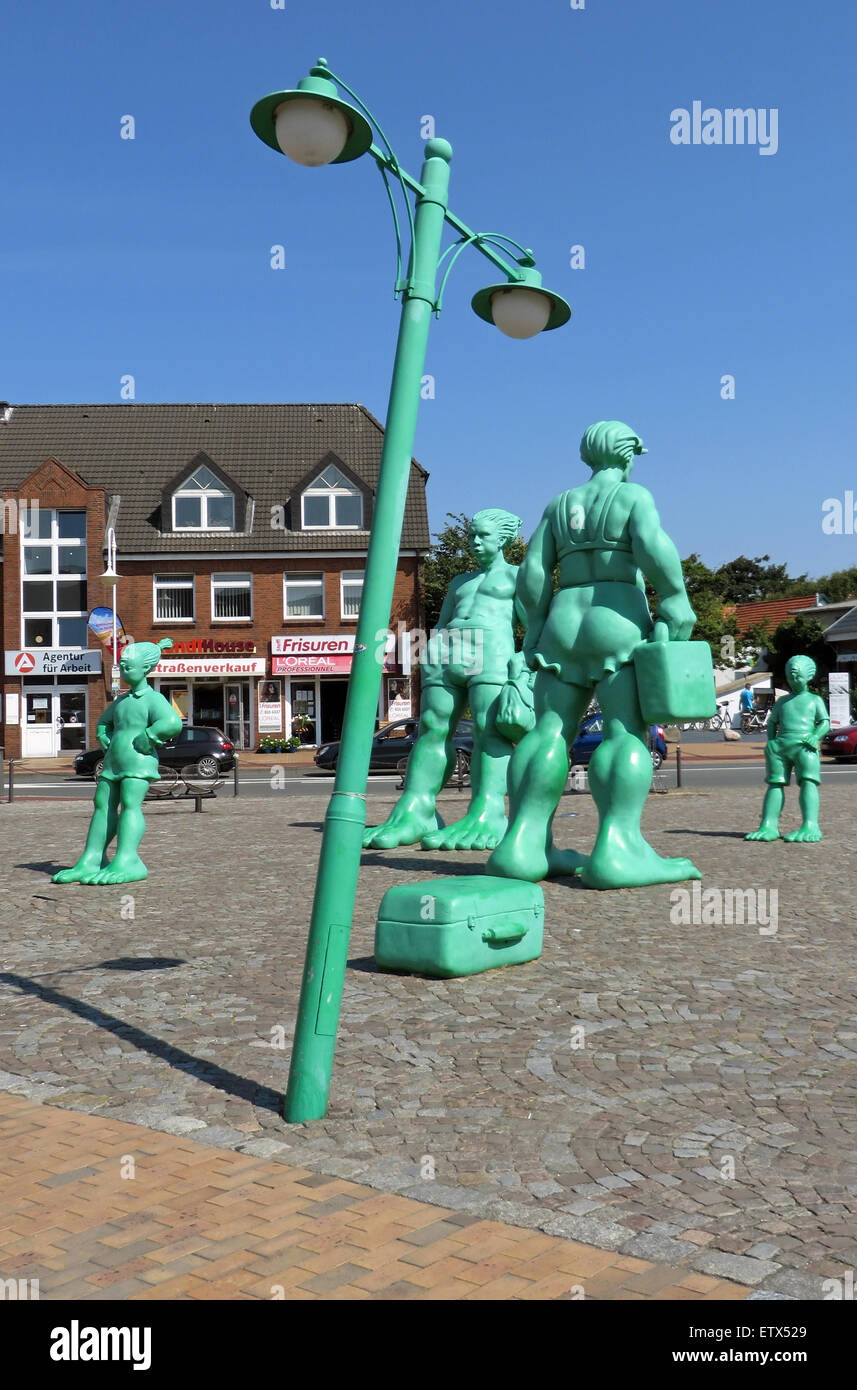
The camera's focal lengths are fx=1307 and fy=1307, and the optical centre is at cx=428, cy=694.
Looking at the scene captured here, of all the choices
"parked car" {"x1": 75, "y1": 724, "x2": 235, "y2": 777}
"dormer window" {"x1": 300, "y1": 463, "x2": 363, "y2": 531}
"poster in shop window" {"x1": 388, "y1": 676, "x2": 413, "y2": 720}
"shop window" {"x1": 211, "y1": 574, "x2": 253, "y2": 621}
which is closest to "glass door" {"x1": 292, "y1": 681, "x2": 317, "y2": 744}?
"poster in shop window" {"x1": 388, "y1": 676, "x2": 413, "y2": 720}

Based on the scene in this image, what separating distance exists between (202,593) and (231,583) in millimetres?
886

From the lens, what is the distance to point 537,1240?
3219mm

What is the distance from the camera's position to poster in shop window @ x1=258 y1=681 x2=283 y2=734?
37500 millimetres

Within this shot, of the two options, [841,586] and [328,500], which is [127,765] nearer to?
[328,500]

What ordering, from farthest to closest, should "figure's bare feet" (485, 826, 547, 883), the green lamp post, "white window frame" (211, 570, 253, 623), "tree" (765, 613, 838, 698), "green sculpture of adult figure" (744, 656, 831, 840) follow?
"tree" (765, 613, 838, 698) < "white window frame" (211, 570, 253, 623) < "green sculpture of adult figure" (744, 656, 831, 840) < "figure's bare feet" (485, 826, 547, 883) < the green lamp post

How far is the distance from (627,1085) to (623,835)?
4.59 metres

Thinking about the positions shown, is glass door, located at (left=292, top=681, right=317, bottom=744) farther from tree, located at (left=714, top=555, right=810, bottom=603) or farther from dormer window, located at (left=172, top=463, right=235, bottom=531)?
tree, located at (left=714, top=555, right=810, bottom=603)

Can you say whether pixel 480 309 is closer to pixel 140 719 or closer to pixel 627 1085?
pixel 627 1085

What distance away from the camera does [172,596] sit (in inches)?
1502

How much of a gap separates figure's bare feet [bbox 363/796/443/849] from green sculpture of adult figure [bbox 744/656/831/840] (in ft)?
10.7

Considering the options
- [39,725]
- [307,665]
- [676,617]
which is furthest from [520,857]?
[39,725]

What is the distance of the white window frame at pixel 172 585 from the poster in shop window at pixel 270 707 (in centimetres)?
291

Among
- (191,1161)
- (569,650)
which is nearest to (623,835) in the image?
(569,650)
